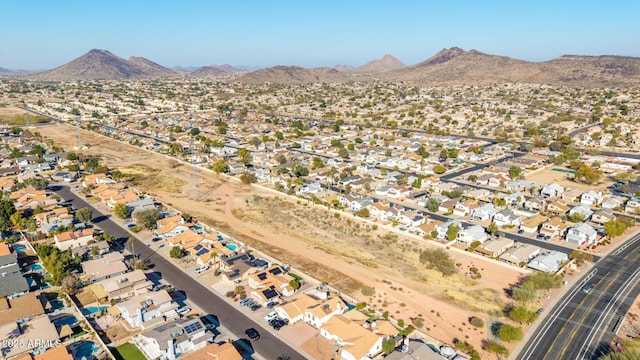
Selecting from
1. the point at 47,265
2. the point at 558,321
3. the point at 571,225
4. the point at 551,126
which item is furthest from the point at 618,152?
the point at 47,265

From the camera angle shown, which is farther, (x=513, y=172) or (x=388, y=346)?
(x=513, y=172)

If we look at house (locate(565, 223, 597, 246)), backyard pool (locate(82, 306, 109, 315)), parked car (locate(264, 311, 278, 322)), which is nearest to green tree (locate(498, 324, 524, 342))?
parked car (locate(264, 311, 278, 322))

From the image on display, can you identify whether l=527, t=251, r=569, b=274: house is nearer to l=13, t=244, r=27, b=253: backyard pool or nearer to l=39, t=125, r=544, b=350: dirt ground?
l=39, t=125, r=544, b=350: dirt ground

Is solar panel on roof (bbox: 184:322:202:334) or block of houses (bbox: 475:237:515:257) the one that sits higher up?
solar panel on roof (bbox: 184:322:202:334)

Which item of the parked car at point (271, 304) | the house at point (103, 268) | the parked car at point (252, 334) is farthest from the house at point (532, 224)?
the house at point (103, 268)

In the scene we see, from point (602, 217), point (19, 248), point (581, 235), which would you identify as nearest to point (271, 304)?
point (19, 248)

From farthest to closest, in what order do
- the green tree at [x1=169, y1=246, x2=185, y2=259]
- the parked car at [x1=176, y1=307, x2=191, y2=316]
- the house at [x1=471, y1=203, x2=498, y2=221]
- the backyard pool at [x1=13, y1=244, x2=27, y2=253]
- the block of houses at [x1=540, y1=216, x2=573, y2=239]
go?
the house at [x1=471, y1=203, x2=498, y2=221] < the block of houses at [x1=540, y1=216, x2=573, y2=239] < the backyard pool at [x1=13, y1=244, x2=27, y2=253] < the green tree at [x1=169, y1=246, x2=185, y2=259] < the parked car at [x1=176, y1=307, x2=191, y2=316]

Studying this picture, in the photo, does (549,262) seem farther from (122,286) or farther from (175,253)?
(122,286)

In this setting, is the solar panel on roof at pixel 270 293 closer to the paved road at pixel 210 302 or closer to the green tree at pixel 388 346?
the paved road at pixel 210 302
